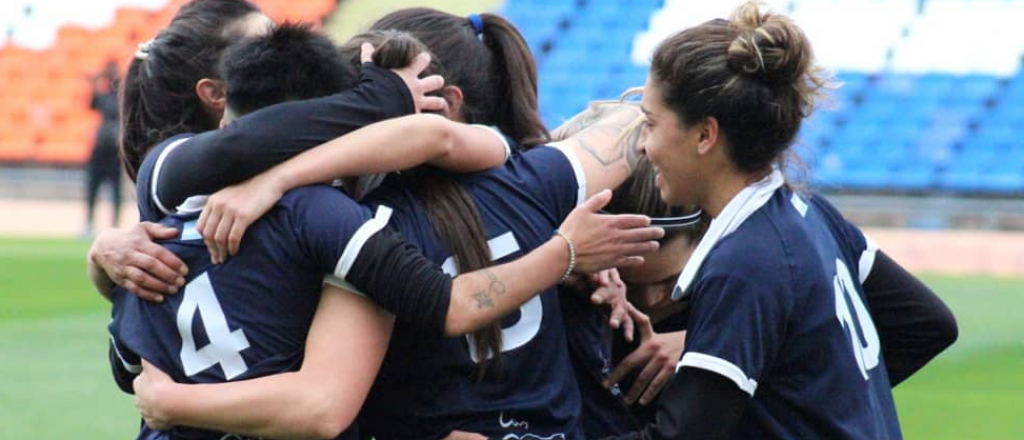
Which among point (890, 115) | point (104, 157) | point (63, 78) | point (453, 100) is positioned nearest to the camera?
point (453, 100)

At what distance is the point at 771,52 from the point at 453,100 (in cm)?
65

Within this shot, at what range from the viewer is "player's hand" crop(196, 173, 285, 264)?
7.68 feet

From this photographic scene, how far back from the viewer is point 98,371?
7152mm

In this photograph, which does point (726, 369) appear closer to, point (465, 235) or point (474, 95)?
point (465, 235)

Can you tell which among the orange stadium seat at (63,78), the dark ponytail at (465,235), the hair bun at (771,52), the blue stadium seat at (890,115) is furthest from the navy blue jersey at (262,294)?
the orange stadium seat at (63,78)

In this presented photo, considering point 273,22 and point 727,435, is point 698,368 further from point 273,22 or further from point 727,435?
point 273,22

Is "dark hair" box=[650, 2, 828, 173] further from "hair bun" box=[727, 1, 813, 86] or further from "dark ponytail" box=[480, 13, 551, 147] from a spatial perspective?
"dark ponytail" box=[480, 13, 551, 147]

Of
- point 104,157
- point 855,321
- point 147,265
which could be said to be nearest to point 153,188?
point 147,265

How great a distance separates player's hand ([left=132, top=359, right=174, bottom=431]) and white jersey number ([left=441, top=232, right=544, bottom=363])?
51cm

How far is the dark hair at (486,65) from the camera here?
279 cm

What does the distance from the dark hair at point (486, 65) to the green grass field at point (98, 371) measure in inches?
126

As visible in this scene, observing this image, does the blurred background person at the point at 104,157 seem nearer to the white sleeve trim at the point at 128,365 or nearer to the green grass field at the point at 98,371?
the green grass field at the point at 98,371

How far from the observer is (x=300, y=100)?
2.48 meters

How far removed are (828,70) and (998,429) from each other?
388 centimetres
